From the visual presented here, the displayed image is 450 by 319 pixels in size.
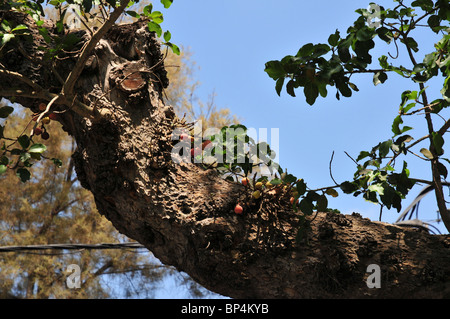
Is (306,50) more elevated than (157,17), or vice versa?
(157,17)

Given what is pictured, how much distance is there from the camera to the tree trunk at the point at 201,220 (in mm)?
1704

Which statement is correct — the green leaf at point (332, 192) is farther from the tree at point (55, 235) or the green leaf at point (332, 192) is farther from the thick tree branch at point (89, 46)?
the tree at point (55, 235)

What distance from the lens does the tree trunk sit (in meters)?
1.70

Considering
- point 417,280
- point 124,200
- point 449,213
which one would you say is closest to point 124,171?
point 124,200

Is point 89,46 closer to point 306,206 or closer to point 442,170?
point 306,206

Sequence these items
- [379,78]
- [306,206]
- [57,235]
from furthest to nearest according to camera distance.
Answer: [57,235] → [379,78] → [306,206]

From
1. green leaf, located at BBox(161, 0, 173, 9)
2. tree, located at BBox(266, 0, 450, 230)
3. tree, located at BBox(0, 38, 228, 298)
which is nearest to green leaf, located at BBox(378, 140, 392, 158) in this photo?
tree, located at BBox(266, 0, 450, 230)

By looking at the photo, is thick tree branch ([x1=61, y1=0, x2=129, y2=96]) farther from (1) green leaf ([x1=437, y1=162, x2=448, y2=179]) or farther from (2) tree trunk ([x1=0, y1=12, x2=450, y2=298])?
(1) green leaf ([x1=437, y1=162, x2=448, y2=179])

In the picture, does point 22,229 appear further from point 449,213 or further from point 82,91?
point 449,213

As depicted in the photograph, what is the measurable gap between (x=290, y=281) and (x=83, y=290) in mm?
6682

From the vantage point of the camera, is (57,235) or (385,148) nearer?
(385,148)

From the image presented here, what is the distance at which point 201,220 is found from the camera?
180cm

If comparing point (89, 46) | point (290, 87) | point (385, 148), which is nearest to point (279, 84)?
point (290, 87)

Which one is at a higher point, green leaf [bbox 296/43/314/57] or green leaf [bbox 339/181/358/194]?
green leaf [bbox 296/43/314/57]
